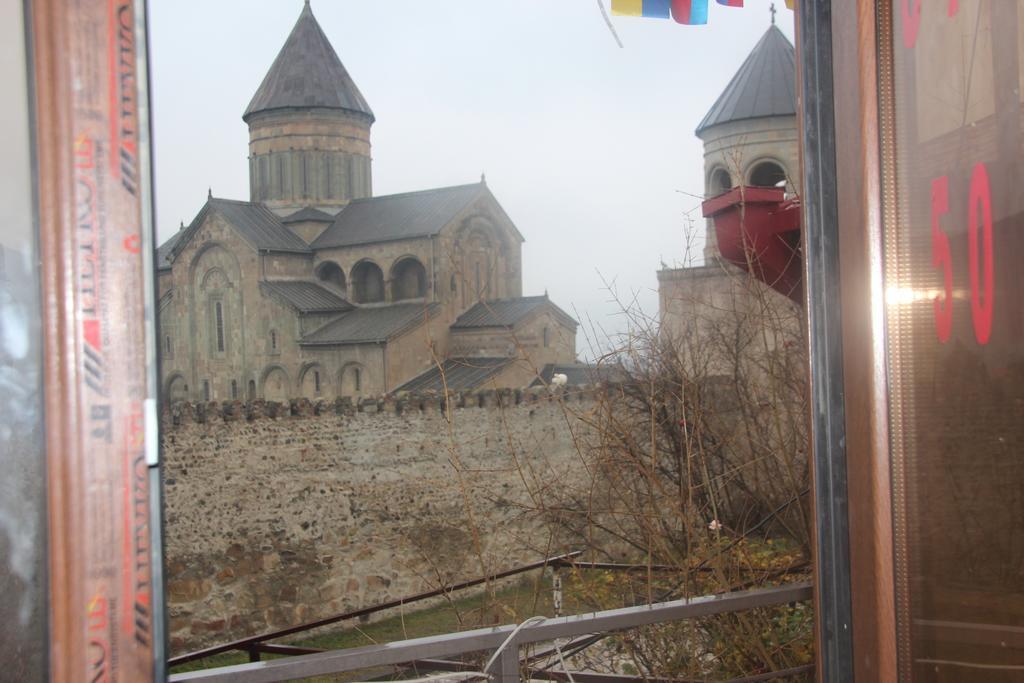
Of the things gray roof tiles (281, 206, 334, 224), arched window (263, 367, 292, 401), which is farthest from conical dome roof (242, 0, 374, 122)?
arched window (263, 367, 292, 401)

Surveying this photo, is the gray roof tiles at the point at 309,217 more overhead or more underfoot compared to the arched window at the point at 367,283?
more overhead

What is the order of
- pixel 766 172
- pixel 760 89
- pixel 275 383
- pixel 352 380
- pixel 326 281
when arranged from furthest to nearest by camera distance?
1. pixel 326 281
2. pixel 275 383
3. pixel 352 380
4. pixel 760 89
5. pixel 766 172

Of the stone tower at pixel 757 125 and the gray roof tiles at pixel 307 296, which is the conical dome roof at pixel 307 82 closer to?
the gray roof tiles at pixel 307 296

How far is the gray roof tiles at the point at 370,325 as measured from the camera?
19.7m

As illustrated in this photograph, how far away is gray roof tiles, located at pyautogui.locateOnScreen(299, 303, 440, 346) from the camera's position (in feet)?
64.5

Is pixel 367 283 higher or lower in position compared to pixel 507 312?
higher

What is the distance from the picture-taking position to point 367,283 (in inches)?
904

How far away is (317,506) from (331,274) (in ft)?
48.0

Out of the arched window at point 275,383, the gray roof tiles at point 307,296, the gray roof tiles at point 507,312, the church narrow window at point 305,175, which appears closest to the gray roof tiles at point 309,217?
the church narrow window at point 305,175

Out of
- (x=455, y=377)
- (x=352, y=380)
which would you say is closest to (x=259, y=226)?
(x=352, y=380)

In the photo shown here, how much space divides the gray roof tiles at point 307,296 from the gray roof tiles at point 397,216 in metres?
1.21

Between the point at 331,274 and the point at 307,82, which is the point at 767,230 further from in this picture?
the point at 307,82

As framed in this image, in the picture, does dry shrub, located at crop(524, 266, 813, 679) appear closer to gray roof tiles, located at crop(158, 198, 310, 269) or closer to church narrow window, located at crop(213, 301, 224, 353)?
gray roof tiles, located at crop(158, 198, 310, 269)

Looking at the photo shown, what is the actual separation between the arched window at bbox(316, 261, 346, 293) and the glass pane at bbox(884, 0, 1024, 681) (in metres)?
22.3
